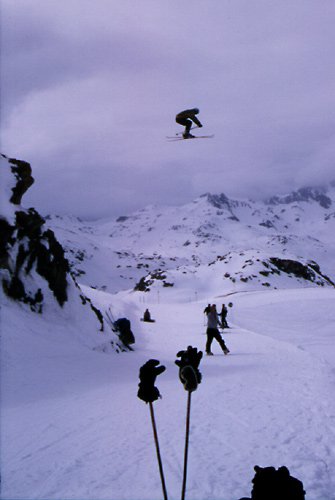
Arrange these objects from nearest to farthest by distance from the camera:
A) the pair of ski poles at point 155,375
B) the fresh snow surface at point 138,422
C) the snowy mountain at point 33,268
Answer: the pair of ski poles at point 155,375 < the fresh snow surface at point 138,422 < the snowy mountain at point 33,268

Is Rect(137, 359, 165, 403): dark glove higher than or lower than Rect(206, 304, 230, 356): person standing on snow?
higher

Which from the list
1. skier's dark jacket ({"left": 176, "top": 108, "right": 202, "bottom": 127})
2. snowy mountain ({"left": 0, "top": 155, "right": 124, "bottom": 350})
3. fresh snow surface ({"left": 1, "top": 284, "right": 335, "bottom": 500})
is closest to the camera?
fresh snow surface ({"left": 1, "top": 284, "right": 335, "bottom": 500})

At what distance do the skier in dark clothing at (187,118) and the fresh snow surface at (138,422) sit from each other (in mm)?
7467

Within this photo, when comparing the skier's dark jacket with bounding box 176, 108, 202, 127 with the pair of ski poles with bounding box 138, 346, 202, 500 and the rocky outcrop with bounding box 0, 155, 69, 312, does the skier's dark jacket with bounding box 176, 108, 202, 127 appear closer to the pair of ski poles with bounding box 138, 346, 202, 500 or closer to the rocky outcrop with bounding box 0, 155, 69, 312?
the rocky outcrop with bounding box 0, 155, 69, 312

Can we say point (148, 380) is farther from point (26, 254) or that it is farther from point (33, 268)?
point (33, 268)

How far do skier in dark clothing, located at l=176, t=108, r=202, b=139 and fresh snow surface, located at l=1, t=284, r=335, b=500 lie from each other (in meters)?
7.47

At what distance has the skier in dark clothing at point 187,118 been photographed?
10.2m

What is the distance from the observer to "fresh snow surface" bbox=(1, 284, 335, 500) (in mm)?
3932

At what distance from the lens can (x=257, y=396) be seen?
718 centimetres

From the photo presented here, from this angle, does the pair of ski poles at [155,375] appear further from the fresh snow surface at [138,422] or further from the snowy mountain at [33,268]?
the snowy mountain at [33,268]

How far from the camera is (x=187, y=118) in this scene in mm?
10805

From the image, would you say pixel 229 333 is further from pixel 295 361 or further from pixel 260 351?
pixel 295 361

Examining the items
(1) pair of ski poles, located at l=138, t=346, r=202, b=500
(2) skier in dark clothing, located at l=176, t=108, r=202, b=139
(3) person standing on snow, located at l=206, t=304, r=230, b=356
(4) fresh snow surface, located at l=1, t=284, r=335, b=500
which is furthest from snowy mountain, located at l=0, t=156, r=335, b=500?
(2) skier in dark clothing, located at l=176, t=108, r=202, b=139

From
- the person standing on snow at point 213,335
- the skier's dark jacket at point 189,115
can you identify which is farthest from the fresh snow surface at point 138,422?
the skier's dark jacket at point 189,115
